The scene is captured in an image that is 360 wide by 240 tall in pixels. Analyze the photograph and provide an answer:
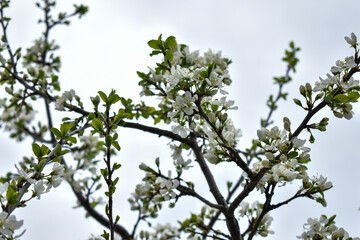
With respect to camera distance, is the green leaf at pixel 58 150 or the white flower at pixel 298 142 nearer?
the white flower at pixel 298 142

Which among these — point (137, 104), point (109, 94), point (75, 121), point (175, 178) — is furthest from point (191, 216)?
point (109, 94)

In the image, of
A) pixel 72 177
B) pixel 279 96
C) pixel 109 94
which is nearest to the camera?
pixel 109 94

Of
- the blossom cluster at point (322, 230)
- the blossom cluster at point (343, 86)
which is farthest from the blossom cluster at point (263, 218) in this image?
the blossom cluster at point (343, 86)

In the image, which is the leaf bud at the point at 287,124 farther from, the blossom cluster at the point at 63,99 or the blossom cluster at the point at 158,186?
the blossom cluster at the point at 63,99

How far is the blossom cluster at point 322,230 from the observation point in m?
2.65

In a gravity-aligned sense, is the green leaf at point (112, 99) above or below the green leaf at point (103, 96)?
above

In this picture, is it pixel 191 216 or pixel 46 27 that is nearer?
→ pixel 191 216

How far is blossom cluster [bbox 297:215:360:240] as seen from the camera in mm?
2653

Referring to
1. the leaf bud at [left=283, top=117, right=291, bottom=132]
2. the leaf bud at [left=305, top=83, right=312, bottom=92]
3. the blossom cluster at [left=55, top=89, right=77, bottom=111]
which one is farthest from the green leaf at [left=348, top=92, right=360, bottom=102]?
the blossom cluster at [left=55, top=89, right=77, bottom=111]

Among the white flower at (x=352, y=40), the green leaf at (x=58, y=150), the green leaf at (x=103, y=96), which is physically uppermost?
the white flower at (x=352, y=40)

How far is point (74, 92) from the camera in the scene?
10.6ft

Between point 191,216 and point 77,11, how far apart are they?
15.7ft

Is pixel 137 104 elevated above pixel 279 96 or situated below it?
below

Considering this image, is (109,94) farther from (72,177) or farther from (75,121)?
(72,177)
